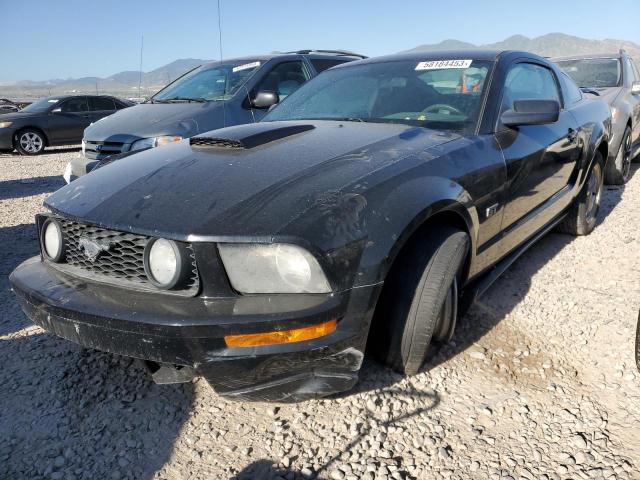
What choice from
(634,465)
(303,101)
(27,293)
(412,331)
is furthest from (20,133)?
(634,465)

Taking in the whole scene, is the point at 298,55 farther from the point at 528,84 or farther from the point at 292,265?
the point at 292,265

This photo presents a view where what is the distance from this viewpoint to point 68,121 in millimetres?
11461

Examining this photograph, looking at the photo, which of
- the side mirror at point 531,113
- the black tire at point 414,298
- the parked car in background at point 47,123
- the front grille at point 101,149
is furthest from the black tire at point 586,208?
the parked car in background at point 47,123

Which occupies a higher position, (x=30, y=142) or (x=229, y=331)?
(x=229, y=331)

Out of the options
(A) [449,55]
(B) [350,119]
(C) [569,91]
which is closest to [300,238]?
(B) [350,119]

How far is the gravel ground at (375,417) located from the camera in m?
1.75

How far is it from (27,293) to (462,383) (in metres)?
1.84

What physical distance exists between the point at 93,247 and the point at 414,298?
1.24 metres

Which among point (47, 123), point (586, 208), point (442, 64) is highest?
point (442, 64)

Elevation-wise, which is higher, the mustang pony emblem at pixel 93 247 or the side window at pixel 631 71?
the side window at pixel 631 71

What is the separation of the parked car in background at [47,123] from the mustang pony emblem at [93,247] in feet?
35.7

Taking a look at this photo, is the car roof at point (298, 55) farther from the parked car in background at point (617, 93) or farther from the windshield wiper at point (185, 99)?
the parked car in background at point (617, 93)

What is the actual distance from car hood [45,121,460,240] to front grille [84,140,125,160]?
2503mm

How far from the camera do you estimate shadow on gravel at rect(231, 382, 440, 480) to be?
1.72 metres
